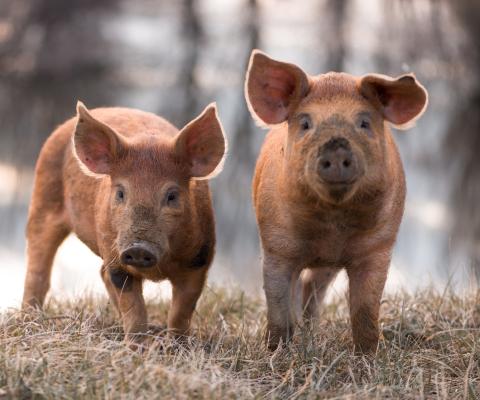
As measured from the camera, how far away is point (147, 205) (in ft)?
21.4

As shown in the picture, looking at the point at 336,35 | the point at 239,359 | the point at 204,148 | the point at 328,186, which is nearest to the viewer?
the point at 328,186

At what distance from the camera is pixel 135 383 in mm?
5477

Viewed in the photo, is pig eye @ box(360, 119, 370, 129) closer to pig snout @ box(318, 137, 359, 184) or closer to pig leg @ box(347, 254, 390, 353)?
pig snout @ box(318, 137, 359, 184)

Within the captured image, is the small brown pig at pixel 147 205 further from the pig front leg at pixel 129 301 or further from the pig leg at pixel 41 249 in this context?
the pig leg at pixel 41 249

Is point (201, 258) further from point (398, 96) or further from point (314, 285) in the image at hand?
point (398, 96)

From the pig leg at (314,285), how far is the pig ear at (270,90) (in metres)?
1.55

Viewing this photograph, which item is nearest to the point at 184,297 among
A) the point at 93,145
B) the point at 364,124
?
the point at 93,145

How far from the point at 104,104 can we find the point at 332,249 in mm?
12709

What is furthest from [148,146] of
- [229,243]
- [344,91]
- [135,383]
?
[229,243]

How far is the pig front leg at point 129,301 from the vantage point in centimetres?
700

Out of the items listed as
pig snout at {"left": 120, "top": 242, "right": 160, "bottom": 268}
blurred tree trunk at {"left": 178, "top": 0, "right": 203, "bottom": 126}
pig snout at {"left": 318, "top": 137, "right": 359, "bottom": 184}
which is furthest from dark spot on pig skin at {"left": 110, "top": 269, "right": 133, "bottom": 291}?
blurred tree trunk at {"left": 178, "top": 0, "right": 203, "bottom": 126}

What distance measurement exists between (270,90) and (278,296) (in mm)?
1275

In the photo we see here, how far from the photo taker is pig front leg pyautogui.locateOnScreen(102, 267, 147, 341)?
7000 millimetres

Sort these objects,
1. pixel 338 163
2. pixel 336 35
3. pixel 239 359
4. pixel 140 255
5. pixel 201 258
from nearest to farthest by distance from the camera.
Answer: pixel 338 163 → pixel 140 255 → pixel 239 359 → pixel 201 258 → pixel 336 35
